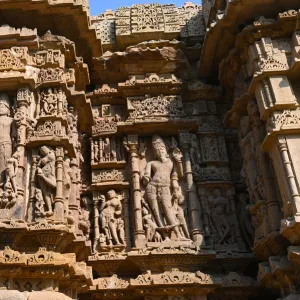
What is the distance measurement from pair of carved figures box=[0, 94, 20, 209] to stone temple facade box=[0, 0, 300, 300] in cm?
2

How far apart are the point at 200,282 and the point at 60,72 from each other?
4.32 m

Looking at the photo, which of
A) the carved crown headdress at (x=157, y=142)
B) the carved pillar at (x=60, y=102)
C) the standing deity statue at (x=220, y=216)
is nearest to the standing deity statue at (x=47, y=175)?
the carved pillar at (x=60, y=102)

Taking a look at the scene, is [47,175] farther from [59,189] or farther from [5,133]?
[5,133]

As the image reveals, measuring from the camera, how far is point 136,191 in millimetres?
8570

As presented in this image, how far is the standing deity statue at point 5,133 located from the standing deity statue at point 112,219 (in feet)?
7.18

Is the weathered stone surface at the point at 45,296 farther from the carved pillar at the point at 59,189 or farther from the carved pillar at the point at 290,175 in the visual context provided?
the carved pillar at the point at 290,175

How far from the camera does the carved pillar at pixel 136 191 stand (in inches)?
321

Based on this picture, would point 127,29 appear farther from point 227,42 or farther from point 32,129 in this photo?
point 32,129

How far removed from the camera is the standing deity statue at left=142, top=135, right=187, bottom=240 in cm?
827

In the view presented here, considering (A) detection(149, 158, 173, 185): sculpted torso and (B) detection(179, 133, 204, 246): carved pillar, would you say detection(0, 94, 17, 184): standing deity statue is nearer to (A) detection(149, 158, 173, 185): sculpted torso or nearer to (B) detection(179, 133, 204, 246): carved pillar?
(A) detection(149, 158, 173, 185): sculpted torso

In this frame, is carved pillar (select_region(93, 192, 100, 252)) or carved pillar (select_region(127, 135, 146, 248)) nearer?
carved pillar (select_region(127, 135, 146, 248))

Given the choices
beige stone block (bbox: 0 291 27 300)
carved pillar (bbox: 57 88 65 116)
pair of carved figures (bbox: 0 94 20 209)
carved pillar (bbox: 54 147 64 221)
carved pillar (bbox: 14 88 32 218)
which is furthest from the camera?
carved pillar (bbox: 57 88 65 116)

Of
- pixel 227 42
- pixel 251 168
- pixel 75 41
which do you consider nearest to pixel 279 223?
pixel 251 168

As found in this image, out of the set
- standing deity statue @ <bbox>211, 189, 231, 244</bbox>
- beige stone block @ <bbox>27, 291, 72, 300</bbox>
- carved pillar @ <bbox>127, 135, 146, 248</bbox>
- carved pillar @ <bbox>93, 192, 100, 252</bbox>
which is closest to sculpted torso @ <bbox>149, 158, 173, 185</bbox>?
carved pillar @ <bbox>127, 135, 146, 248</bbox>
